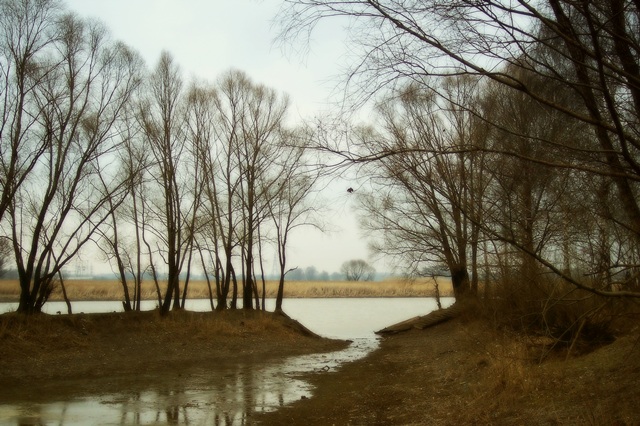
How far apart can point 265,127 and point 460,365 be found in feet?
56.2

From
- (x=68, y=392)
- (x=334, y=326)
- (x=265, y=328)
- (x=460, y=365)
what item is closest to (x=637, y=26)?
(x=460, y=365)

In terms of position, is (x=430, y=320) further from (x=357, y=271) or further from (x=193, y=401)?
(x=357, y=271)

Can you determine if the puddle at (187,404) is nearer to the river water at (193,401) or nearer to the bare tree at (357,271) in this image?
the river water at (193,401)

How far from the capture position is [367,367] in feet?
56.6

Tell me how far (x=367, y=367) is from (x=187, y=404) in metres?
7.22

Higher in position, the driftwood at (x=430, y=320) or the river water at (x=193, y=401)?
the driftwood at (x=430, y=320)

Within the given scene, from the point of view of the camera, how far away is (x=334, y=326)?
33.8 m

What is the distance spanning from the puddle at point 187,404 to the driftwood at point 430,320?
9.36 m

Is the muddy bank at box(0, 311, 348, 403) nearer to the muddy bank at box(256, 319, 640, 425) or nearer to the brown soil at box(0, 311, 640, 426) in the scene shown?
the brown soil at box(0, 311, 640, 426)

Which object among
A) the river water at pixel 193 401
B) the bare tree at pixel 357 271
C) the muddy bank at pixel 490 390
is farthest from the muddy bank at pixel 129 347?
the bare tree at pixel 357 271

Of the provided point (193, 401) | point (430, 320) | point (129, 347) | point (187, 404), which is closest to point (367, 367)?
point (193, 401)

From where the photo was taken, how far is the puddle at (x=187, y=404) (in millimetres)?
9758

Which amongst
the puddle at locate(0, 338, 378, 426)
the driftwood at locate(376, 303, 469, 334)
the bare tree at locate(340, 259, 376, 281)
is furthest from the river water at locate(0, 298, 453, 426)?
the bare tree at locate(340, 259, 376, 281)

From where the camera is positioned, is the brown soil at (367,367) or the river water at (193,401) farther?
the river water at (193,401)
